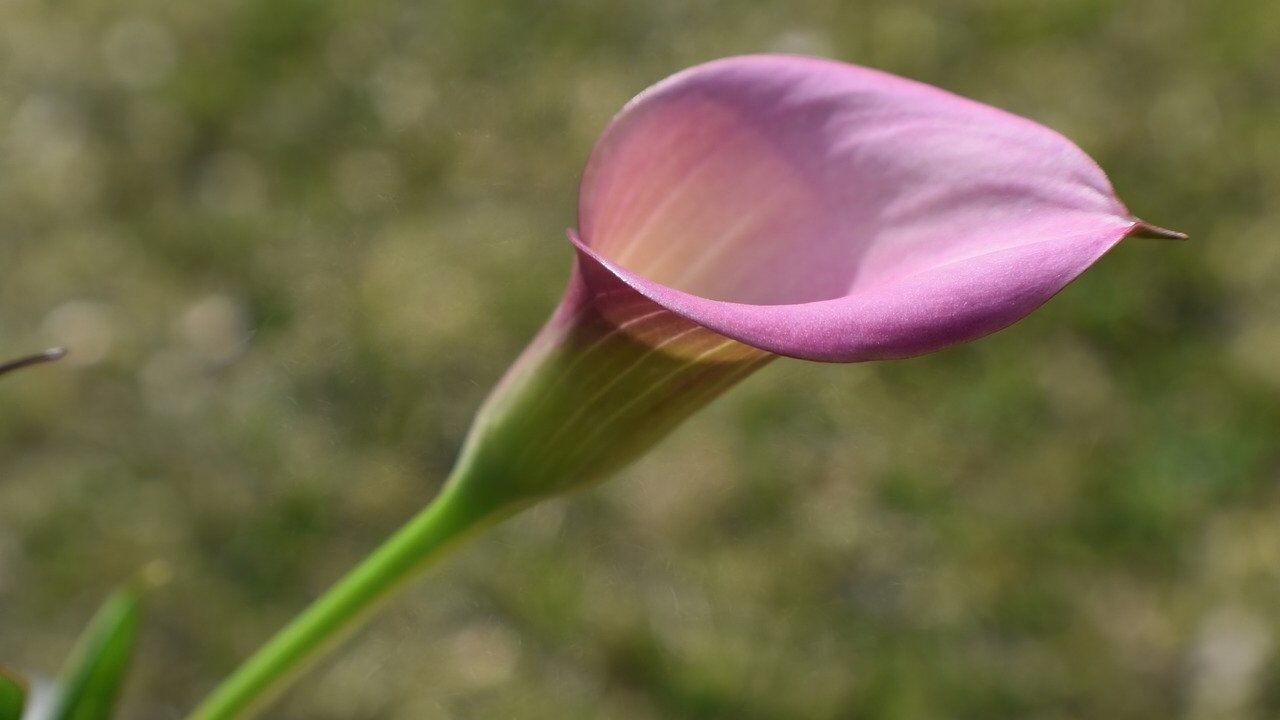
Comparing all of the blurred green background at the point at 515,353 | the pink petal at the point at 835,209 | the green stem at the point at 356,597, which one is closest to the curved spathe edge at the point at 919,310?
the pink petal at the point at 835,209

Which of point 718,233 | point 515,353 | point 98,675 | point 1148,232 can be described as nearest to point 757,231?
point 718,233

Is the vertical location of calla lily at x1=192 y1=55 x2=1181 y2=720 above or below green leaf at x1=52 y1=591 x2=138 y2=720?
above

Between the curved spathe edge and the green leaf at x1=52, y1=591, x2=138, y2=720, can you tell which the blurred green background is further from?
the curved spathe edge

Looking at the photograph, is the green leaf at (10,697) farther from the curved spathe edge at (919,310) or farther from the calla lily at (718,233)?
the curved spathe edge at (919,310)

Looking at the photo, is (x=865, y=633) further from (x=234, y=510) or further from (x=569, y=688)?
(x=234, y=510)

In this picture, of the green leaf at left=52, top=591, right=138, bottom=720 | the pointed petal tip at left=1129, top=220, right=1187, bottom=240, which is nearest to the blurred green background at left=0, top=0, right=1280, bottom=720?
the green leaf at left=52, top=591, right=138, bottom=720

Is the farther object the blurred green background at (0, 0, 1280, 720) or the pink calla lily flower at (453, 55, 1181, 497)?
the blurred green background at (0, 0, 1280, 720)

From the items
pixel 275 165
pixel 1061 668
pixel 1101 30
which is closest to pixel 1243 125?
pixel 1101 30
